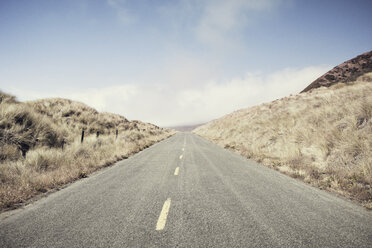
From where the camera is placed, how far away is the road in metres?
2.66

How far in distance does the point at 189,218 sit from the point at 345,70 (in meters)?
43.2

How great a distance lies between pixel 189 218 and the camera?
3.30 m

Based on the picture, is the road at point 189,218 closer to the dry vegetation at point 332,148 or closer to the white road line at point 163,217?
the white road line at point 163,217

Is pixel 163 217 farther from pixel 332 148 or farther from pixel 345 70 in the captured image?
pixel 345 70

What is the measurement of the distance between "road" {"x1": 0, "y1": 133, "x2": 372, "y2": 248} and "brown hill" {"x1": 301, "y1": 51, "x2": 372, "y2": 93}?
34967mm

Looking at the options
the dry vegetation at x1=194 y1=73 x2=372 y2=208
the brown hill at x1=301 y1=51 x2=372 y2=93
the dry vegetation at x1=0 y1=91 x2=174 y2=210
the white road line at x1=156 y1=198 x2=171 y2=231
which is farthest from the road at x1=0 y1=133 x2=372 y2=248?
the brown hill at x1=301 y1=51 x2=372 y2=93

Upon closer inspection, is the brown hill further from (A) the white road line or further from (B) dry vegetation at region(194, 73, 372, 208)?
(A) the white road line

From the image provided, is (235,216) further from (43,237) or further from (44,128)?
(44,128)

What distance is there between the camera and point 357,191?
4.83m

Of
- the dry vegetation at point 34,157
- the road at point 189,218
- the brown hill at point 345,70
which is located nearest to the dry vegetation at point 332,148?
the road at point 189,218

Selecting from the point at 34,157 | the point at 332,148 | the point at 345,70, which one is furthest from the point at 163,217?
the point at 345,70

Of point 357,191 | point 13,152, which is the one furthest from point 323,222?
point 13,152

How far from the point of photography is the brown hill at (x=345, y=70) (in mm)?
29855

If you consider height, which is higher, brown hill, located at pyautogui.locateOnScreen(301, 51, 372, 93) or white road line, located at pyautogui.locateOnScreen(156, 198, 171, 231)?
brown hill, located at pyautogui.locateOnScreen(301, 51, 372, 93)
